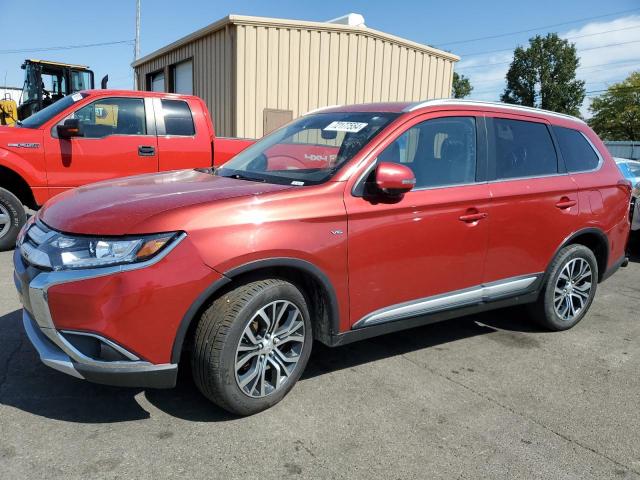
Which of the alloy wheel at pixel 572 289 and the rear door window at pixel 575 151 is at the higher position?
the rear door window at pixel 575 151

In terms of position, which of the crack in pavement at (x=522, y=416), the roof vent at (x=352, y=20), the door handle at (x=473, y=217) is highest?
the roof vent at (x=352, y=20)

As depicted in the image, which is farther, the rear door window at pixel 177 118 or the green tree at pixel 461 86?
the green tree at pixel 461 86

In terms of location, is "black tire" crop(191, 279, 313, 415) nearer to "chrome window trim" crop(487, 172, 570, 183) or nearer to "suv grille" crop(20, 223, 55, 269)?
"suv grille" crop(20, 223, 55, 269)

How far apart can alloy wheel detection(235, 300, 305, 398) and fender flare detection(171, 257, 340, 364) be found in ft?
0.62

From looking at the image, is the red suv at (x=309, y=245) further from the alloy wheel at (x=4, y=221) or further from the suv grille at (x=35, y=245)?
the alloy wheel at (x=4, y=221)

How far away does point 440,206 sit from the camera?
3381mm

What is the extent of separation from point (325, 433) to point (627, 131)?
6564 centimetres

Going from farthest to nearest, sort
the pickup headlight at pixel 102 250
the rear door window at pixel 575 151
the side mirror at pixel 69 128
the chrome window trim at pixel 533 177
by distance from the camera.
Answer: the side mirror at pixel 69 128 < the rear door window at pixel 575 151 < the chrome window trim at pixel 533 177 < the pickup headlight at pixel 102 250

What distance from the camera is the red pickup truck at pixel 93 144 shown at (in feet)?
20.4

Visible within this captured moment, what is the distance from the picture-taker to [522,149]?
4.02 m

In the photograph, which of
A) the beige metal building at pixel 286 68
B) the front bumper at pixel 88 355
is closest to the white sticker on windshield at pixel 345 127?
the front bumper at pixel 88 355

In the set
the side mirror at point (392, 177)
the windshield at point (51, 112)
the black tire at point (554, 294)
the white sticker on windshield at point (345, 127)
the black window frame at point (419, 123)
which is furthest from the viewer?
the windshield at point (51, 112)

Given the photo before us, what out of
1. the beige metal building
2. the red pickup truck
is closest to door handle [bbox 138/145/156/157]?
the red pickup truck

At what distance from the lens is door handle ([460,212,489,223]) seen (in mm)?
3498
